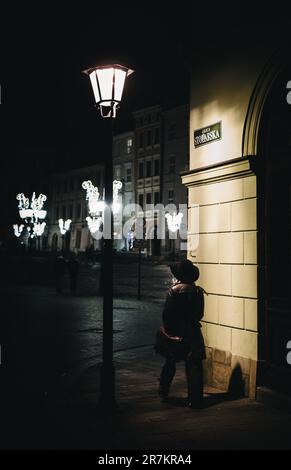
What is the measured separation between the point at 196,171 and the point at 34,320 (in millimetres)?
8641

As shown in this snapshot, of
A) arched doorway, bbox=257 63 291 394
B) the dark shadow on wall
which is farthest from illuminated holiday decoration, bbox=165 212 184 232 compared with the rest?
arched doorway, bbox=257 63 291 394

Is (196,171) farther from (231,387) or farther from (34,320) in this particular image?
(34,320)

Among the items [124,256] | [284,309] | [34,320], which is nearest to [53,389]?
[284,309]

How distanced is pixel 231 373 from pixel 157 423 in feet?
5.76

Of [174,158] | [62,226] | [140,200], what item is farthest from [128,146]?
[62,226]

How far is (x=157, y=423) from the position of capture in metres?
6.19

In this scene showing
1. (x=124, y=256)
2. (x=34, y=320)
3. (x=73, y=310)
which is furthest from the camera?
(x=124, y=256)

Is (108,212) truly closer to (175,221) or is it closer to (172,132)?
(175,221)

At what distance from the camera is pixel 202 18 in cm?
811

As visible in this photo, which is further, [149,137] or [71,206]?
[71,206]

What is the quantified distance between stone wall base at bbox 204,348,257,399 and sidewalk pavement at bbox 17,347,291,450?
137 mm

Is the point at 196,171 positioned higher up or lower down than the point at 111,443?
higher up

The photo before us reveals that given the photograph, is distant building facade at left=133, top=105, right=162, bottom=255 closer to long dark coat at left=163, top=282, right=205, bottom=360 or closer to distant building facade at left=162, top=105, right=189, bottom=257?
distant building facade at left=162, top=105, right=189, bottom=257

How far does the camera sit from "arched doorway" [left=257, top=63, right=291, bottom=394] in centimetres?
693
